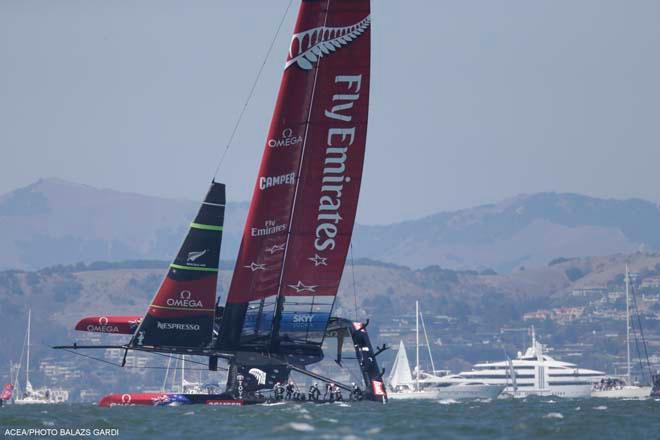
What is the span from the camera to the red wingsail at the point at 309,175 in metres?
54.4

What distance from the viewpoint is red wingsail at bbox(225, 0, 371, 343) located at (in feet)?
178

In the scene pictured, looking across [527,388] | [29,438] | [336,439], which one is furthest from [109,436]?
[527,388]

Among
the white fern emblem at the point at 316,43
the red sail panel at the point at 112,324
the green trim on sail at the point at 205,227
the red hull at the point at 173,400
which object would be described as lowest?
the red hull at the point at 173,400

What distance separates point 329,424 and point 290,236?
42.3 feet

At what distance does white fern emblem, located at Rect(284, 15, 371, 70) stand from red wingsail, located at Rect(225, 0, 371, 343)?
0.03 m

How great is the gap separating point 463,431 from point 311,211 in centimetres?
1405

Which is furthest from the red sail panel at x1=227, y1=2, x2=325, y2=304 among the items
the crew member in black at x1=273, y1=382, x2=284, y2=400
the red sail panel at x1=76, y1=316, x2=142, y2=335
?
the red sail panel at x1=76, y1=316, x2=142, y2=335

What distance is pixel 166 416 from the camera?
4916cm

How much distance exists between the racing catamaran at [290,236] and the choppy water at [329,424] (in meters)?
2.23

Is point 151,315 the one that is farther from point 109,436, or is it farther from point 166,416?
point 109,436

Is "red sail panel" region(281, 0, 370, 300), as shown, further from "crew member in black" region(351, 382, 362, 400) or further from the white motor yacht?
the white motor yacht

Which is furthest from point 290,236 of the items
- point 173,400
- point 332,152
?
point 173,400

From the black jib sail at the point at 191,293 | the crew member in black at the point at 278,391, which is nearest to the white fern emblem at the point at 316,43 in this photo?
the black jib sail at the point at 191,293

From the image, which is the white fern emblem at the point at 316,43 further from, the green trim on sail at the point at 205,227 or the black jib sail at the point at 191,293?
the green trim on sail at the point at 205,227
